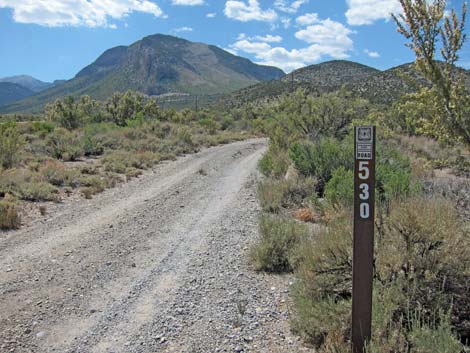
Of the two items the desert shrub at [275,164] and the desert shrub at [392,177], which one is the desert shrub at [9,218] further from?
the desert shrub at [275,164]

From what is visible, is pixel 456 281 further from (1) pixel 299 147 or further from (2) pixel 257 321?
(1) pixel 299 147

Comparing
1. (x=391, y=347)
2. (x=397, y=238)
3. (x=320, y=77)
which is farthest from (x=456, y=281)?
(x=320, y=77)

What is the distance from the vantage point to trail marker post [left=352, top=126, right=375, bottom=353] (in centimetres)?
347

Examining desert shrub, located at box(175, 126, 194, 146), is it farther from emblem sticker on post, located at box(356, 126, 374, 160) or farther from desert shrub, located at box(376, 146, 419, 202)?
emblem sticker on post, located at box(356, 126, 374, 160)

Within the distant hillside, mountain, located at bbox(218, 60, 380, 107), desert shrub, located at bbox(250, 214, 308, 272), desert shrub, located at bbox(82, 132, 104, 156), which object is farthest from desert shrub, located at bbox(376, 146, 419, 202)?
mountain, located at bbox(218, 60, 380, 107)

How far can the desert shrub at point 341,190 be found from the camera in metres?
8.02

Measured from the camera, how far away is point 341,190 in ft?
28.1

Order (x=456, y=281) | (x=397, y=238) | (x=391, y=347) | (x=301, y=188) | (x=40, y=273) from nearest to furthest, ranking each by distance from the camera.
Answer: (x=391, y=347) → (x=456, y=281) → (x=397, y=238) → (x=40, y=273) → (x=301, y=188)

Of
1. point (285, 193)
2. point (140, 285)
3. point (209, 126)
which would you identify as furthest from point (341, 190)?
point (209, 126)

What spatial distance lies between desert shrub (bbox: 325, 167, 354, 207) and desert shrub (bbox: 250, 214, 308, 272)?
120cm

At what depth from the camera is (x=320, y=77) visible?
9069cm

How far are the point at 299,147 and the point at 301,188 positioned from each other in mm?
2451

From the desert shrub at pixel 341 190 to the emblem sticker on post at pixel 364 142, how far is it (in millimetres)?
4228

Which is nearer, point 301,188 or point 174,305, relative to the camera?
point 174,305
